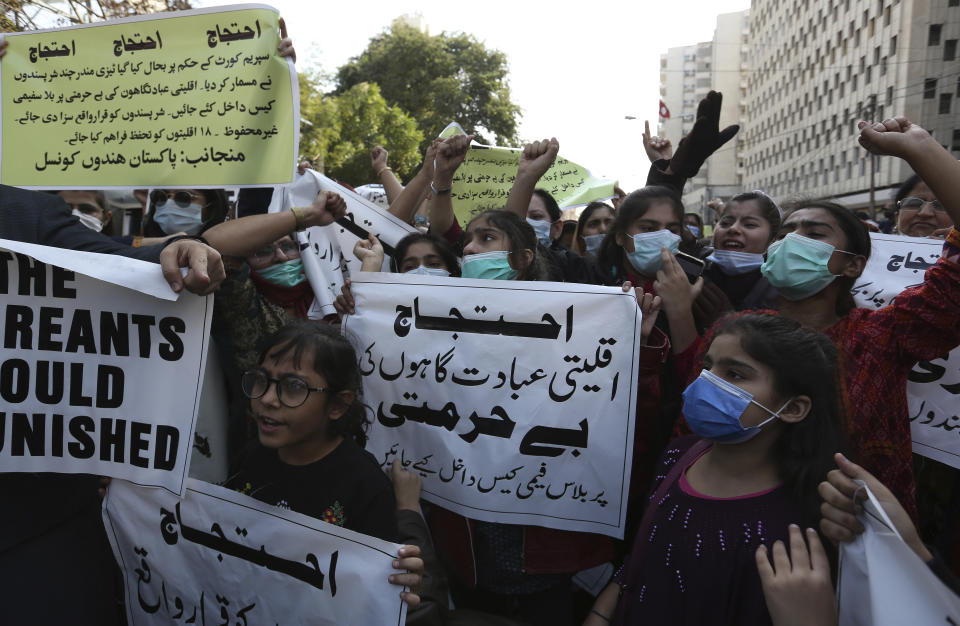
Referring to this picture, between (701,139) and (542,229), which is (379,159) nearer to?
(542,229)

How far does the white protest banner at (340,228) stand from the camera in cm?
397

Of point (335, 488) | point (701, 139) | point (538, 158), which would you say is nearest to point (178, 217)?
point (335, 488)

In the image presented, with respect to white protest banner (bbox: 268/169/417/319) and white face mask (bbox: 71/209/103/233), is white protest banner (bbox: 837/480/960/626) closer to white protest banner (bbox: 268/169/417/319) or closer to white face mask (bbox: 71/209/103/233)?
white protest banner (bbox: 268/169/417/319)

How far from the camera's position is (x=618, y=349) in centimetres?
262

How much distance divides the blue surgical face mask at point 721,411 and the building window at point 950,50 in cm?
3965

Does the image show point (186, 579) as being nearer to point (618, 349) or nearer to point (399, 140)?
point (618, 349)

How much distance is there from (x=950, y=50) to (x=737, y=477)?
39.9m

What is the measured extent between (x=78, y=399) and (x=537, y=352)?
1591 mm

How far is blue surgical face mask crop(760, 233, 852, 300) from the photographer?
278cm

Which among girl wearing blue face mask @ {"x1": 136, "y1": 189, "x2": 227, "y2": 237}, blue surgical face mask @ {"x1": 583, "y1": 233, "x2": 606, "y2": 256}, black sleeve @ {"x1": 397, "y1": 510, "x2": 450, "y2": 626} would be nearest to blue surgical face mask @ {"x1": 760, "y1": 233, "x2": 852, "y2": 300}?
black sleeve @ {"x1": 397, "y1": 510, "x2": 450, "y2": 626}

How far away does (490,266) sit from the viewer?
10.9 feet

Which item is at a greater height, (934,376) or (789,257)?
(789,257)

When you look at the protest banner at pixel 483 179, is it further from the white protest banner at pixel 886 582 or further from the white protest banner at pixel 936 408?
the white protest banner at pixel 886 582

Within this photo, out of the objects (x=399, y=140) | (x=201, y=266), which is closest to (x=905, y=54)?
(x=399, y=140)
